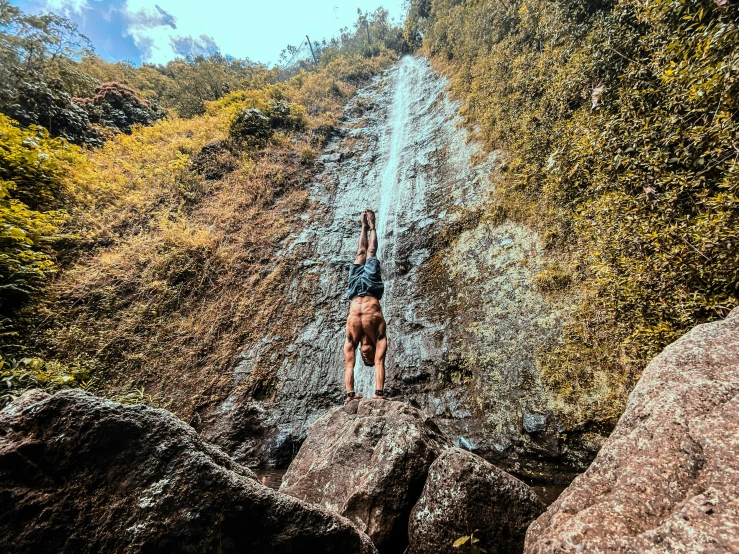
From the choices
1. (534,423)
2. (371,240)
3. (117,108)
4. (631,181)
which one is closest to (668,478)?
(534,423)

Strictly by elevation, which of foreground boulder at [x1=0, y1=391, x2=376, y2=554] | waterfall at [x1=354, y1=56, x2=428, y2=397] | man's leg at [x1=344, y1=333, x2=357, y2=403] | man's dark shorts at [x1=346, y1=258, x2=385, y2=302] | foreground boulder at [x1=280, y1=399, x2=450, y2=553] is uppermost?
waterfall at [x1=354, y1=56, x2=428, y2=397]

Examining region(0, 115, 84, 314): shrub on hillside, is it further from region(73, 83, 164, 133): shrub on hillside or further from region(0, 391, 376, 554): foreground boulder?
region(0, 391, 376, 554): foreground boulder

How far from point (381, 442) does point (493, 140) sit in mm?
8164

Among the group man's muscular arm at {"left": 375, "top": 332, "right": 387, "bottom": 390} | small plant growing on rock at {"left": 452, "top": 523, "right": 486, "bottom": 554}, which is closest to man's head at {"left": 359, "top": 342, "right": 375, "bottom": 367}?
man's muscular arm at {"left": 375, "top": 332, "right": 387, "bottom": 390}

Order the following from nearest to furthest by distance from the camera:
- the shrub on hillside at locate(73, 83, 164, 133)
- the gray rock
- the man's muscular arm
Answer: the gray rock < the man's muscular arm < the shrub on hillside at locate(73, 83, 164, 133)

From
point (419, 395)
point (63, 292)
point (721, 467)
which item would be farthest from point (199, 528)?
point (63, 292)

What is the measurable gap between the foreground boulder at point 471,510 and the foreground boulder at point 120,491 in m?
1.19

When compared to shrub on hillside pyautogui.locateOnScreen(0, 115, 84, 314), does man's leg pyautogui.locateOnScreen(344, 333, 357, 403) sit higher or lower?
lower

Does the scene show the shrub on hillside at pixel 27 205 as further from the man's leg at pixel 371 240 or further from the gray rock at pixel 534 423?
the gray rock at pixel 534 423

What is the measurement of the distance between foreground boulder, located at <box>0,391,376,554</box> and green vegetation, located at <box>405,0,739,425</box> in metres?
4.08

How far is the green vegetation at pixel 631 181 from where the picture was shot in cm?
331

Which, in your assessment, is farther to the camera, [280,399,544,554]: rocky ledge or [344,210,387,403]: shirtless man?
[344,210,387,403]: shirtless man

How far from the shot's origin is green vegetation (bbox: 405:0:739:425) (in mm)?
3309

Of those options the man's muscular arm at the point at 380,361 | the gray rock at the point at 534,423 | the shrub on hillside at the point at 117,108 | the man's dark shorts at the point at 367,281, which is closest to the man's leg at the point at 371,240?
the man's dark shorts at the point at 367,281
